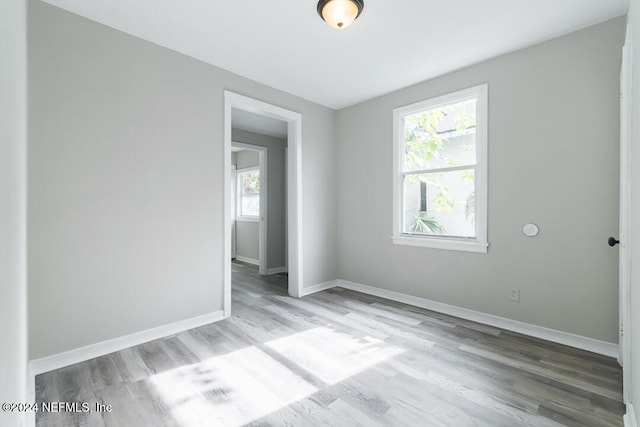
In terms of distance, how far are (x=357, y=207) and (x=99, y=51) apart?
3.31m

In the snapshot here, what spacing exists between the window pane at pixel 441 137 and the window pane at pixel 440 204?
14 centimetres

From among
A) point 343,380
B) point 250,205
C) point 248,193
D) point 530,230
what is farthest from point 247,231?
point 530,230

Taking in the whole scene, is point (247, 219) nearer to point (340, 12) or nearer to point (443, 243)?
point (443, 243)

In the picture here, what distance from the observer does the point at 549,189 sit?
8.87 ft

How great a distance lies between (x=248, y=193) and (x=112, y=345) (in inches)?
190

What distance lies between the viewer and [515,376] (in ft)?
6.93

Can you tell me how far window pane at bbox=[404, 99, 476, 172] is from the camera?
3.27 m

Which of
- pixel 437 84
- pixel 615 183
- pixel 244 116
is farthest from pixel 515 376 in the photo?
pixel 244 116

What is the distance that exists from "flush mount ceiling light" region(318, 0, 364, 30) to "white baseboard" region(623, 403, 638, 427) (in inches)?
113

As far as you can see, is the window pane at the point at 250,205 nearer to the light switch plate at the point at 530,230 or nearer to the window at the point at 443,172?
the window at the point at 443,172

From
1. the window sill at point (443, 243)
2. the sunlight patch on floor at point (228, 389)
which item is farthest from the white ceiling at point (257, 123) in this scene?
the sunlight patch on floor at point (228, 389)

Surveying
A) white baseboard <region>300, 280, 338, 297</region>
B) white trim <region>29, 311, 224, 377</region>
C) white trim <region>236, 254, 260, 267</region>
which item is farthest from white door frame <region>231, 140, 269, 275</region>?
white trim <region>29, 311, 224, 377</region>

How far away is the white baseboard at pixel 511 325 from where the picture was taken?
2.46 metres

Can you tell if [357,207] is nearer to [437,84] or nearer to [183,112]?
[437,84]
